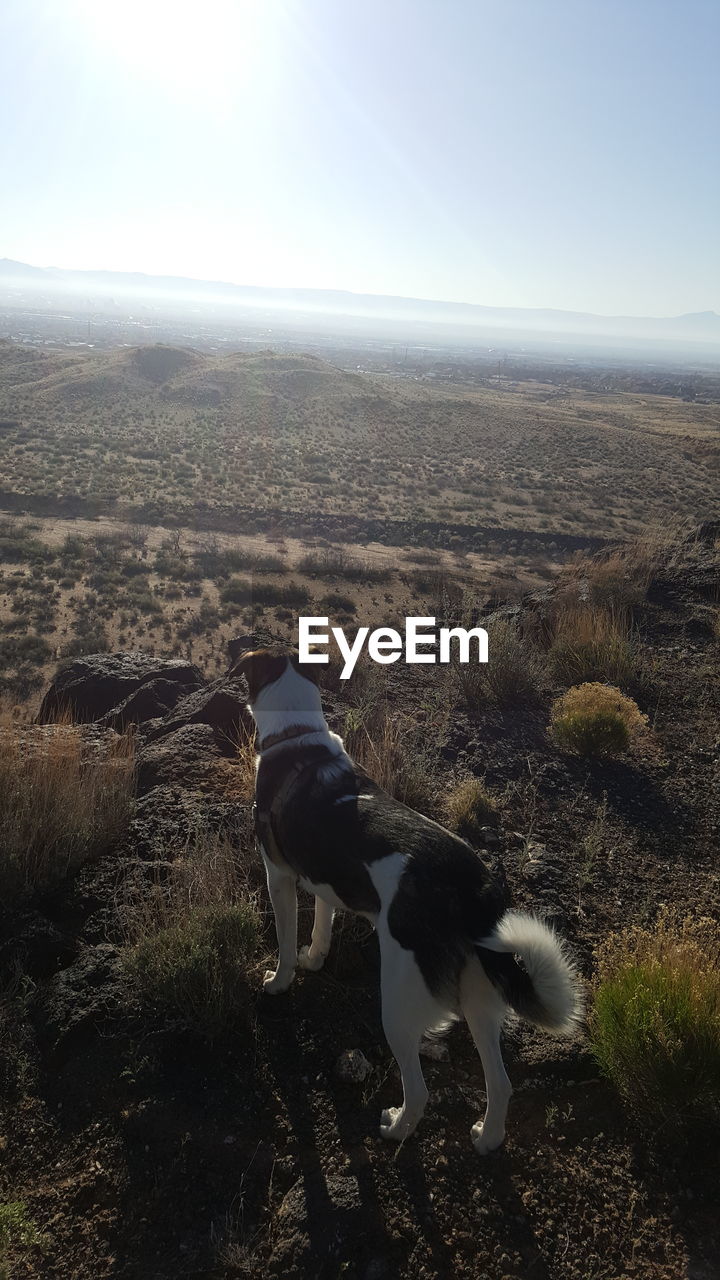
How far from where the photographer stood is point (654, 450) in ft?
181

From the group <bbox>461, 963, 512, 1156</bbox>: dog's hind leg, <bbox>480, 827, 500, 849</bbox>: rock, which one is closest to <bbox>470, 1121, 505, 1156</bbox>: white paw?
<bbox>461, 963, 512, 1156</bbox>: dog's hind leg

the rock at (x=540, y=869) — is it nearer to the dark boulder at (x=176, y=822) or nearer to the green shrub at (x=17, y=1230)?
the dark boulder at (x=176, y=822)

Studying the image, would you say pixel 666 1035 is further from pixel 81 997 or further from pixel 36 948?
pixel 36 948

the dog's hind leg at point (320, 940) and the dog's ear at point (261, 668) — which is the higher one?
the dog's ear at point (261, 668)

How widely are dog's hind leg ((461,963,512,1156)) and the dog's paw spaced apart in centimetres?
115

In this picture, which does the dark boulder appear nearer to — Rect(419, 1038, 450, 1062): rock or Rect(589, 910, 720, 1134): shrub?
Rect(419, 1038, 450, 1062): rock

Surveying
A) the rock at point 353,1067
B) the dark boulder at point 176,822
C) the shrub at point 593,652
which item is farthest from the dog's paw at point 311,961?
the shrub at point 593,652

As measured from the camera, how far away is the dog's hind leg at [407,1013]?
2646 millimetres

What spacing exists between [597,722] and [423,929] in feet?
12.8

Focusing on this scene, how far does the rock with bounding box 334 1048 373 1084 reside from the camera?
10.2 feet

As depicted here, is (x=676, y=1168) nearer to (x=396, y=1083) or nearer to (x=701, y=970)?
(x=701, y=970)

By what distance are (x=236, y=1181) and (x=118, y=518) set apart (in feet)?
84.9

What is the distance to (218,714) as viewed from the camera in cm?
627

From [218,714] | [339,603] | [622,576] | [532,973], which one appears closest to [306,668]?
[532,973]
